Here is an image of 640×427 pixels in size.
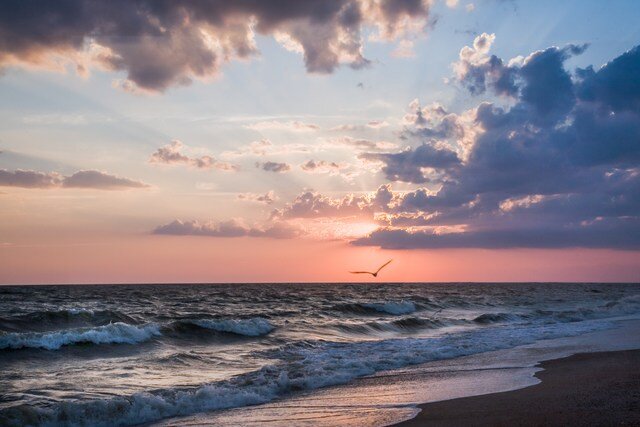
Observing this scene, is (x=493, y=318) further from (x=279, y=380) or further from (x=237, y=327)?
(x=279, y=380)

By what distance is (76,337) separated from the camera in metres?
20.3

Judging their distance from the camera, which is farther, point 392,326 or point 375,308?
point 375,308

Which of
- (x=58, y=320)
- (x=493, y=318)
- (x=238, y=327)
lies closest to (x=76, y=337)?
(x=238, y=327)

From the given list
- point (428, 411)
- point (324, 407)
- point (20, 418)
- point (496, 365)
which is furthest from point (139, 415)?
point (496, 365)

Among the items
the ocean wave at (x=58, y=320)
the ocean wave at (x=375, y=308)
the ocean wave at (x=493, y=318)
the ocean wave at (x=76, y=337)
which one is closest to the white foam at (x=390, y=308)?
the ocean wave at (x=375, y=308)

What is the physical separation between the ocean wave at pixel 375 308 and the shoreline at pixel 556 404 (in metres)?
28.7

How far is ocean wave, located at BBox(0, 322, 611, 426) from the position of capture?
10219 mm

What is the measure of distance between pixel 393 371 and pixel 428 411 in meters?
6.30

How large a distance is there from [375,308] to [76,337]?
90.7ft

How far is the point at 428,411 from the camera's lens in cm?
968

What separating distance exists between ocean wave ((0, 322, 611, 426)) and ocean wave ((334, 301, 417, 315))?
16877 mm

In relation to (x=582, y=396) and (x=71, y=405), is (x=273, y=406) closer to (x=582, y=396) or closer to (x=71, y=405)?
(x=71, y=405)

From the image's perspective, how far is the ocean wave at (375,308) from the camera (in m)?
41.9

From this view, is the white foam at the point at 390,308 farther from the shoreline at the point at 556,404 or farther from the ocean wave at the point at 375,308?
the shoreline at the point at 556,404
